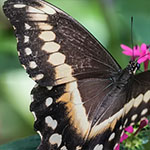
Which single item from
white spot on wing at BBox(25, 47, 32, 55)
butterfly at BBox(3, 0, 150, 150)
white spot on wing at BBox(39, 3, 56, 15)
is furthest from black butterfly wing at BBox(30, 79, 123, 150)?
white spot on wing at BBox(39, 3, 56, 15)

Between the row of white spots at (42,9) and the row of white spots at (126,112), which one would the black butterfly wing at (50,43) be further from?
the row of white spots at (126,112)

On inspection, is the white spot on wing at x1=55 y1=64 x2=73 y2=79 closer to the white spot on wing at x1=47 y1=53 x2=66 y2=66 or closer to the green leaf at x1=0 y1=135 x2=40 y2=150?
the white spot on wing at x1=47 y1=53 x2=66 y2=66

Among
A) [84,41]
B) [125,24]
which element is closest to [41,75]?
[84,41]

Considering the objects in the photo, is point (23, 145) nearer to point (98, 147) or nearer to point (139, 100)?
point (98, 147)

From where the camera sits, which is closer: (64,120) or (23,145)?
(64,120)

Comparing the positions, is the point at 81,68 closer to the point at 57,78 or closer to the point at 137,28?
the point at 57,78

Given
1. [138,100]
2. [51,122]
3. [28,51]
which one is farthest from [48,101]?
[138,100]
